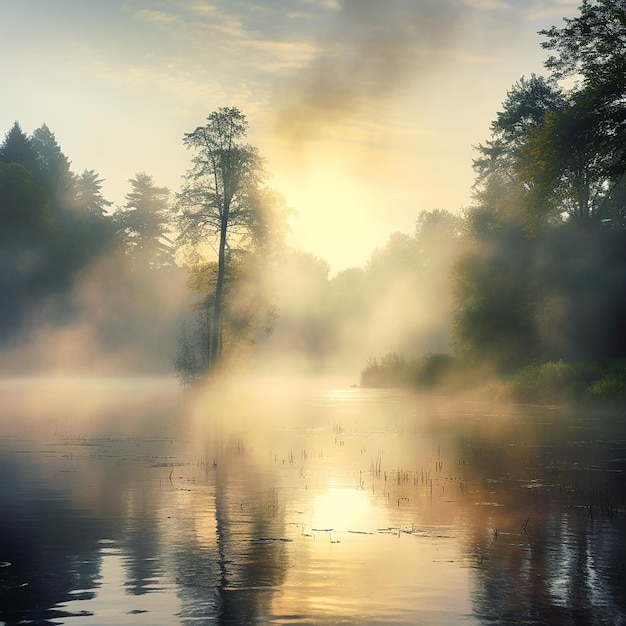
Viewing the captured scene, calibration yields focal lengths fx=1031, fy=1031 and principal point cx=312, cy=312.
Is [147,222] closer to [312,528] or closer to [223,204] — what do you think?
[223,204]

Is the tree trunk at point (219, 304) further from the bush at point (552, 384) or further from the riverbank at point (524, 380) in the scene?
the bush at point (552, 384)

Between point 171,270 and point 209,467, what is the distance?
124829mm

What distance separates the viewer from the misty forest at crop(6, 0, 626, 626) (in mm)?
11219

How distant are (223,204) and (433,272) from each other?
96.2 metres

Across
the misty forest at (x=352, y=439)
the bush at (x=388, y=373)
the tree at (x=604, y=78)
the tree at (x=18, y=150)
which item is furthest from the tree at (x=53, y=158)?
the tree at (x=604, y=78)

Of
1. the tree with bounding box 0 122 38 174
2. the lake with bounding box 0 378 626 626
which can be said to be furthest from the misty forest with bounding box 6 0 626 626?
the tree with bounding box 0 122 38 174

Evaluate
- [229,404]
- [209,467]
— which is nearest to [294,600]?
[209,467]

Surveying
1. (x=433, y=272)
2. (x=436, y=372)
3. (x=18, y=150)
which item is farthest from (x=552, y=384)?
(x=433, y=272)

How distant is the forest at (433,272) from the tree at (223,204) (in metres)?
0.09

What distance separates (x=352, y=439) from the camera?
3128 centimetres

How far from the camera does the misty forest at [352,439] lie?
11219 millimetres

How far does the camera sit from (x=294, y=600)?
34.7 ft

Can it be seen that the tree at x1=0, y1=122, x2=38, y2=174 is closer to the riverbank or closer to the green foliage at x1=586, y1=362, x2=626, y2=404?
the riverbank

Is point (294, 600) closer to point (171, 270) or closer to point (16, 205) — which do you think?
point (16, 205)
